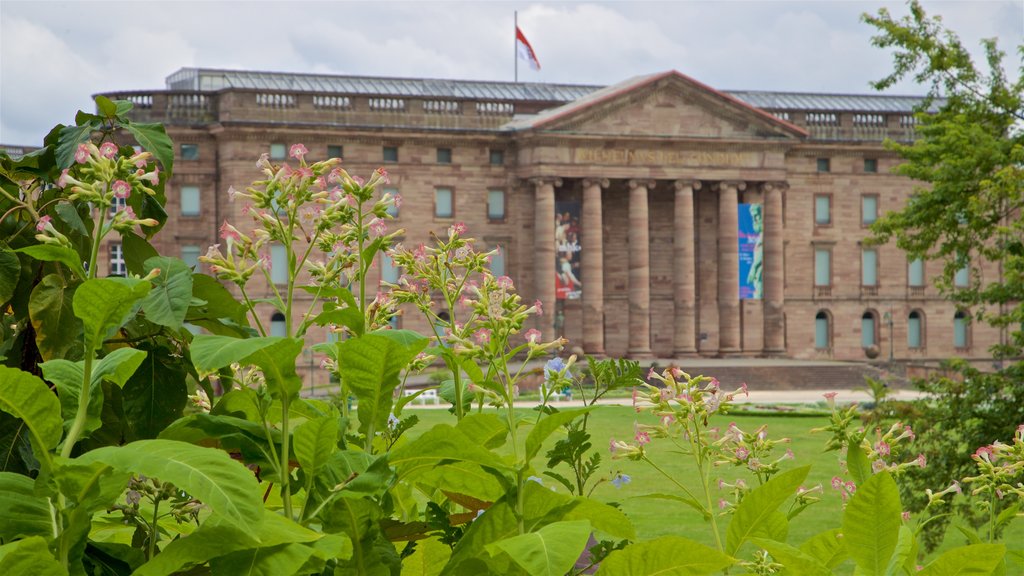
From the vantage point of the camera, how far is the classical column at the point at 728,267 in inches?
2584

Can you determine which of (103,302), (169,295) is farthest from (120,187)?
(103,302)

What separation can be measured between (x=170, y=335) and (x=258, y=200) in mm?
404

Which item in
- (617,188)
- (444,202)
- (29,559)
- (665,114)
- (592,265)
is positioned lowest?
(29,559)

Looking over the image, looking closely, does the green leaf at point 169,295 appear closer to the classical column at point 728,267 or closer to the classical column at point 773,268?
the classical column at point 728,267

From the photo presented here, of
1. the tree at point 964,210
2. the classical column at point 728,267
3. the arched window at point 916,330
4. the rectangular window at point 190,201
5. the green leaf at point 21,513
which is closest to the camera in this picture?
the green leaf at point 21,513

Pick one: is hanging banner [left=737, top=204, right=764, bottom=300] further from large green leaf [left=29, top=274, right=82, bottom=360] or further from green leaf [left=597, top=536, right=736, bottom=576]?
green leaf [left=597, top=536, right=736, bottom=576]

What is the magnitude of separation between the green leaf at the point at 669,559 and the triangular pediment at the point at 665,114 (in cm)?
6107

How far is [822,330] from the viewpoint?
70375mm

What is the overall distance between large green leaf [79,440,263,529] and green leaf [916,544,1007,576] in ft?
3.72

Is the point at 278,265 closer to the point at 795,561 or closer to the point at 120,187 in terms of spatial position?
the point at 120,187

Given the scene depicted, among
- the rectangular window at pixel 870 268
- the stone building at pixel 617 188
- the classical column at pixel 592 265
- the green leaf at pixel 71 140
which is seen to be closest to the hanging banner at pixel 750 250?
the stone building at pixel 617 188

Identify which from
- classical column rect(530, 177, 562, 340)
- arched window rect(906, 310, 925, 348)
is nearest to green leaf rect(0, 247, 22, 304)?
classical column rect(530, 177, 562, 340)

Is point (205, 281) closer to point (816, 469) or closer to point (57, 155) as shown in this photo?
point (57, 155)

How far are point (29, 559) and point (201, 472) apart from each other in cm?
33
